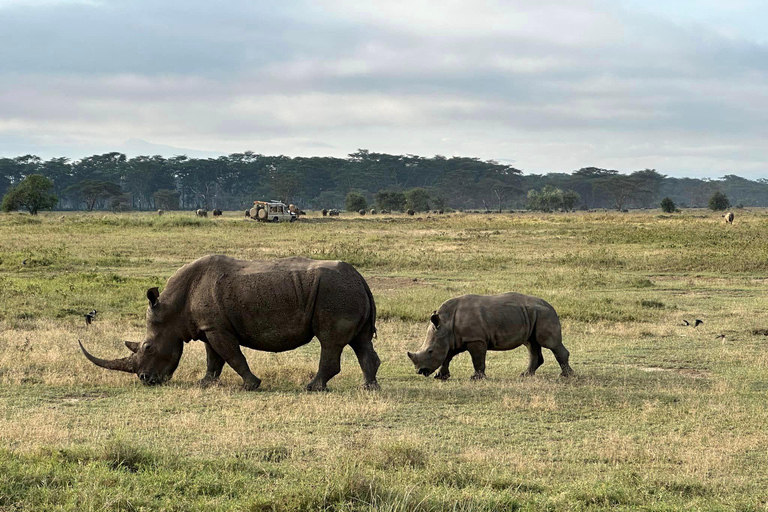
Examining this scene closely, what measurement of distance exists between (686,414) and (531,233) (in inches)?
1579

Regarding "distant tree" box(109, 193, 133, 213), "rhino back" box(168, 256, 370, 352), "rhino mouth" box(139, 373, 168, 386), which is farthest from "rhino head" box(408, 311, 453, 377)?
"distant tree" box(109, 193, 133, 213)

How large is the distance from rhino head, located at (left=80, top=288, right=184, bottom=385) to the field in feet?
0.82

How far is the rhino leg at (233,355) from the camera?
11.3m

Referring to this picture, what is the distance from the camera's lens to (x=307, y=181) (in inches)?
5448

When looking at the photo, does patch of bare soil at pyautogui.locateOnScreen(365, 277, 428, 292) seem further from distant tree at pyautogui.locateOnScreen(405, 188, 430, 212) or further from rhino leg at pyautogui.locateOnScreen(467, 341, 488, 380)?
distant tree at pyautogui.locateOnScreen(405, 188, 430, 212)

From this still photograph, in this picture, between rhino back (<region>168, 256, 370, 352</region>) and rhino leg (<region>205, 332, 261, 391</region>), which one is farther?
rhino leg (<region>205, 332, 261, 391</region>)

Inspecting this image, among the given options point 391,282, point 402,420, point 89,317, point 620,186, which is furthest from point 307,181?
point 402,420

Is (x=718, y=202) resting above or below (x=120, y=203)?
above

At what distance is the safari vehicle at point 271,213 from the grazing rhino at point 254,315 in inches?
2225

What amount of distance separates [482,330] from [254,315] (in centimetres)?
339

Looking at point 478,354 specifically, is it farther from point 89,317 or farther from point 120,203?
point 120,203

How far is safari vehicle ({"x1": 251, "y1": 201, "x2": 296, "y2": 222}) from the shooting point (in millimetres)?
68125

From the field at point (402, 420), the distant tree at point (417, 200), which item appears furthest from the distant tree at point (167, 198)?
the field at point (402, 420)

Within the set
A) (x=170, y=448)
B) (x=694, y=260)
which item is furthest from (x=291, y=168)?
(x=170, y=448)
